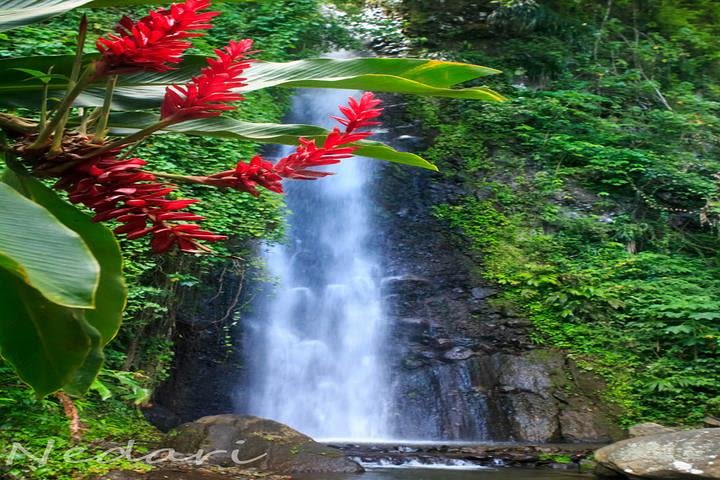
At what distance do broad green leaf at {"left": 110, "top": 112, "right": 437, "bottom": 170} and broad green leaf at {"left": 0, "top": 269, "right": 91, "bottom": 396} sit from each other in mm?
336

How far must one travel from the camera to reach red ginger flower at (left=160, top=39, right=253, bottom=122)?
99cm

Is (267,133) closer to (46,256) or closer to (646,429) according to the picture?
(46,256)

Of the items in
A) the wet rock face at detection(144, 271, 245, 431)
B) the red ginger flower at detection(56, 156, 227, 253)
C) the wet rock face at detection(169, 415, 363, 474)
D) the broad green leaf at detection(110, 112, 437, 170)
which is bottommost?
the wet rock face at detection(144, 271, 245, 431)

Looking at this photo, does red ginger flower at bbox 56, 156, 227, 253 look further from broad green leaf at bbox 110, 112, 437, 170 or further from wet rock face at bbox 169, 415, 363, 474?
wet rock face at bbox 169, 415, 363, 474

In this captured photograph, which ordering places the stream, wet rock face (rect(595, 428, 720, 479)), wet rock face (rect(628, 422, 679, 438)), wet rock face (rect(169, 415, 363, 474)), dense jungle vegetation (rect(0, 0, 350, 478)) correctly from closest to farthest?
dense jungle vegetation (rect(0, 0, 350, 478))
wet rock face (rect(595, 428, 720, 479))
the stream
wet rock face (rect(169, 415, 363, 474))
wet rock face (rect(628, 422, 679, 438))

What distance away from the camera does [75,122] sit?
3.94 feet

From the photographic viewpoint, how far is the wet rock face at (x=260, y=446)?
630 cm

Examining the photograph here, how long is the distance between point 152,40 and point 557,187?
448 inches

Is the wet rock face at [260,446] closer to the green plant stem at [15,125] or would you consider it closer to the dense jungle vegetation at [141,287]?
the dense jungle vegetation at [141,287]

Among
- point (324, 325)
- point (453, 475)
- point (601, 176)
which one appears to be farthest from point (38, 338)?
point (601, 176)

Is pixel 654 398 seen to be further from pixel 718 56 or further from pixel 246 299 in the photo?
pixel 718 56

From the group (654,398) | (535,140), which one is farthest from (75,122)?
(535,140)

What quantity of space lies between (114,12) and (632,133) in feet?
29.5

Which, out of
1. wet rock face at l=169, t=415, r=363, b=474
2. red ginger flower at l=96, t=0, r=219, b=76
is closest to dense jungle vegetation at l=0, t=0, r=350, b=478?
wet rock face at l=169, t=415, r=363, b=474
